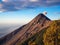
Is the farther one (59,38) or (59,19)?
(59,19)

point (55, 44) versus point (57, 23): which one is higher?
point (57, 23)

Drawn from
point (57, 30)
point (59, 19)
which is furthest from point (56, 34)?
point (59, 19)

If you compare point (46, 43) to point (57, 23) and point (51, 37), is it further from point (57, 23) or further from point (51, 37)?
point (57, 23)

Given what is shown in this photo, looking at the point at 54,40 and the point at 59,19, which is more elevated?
the point at 59,19

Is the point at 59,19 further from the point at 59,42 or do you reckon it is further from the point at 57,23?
the point at 59,42

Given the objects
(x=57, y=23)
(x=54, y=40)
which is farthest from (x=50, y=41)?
(x=57, y=23)

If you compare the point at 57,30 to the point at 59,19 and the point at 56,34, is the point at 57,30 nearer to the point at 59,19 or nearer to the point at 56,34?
the point at 56,34

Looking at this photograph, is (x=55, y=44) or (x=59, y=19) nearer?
(x=55, y=44)
